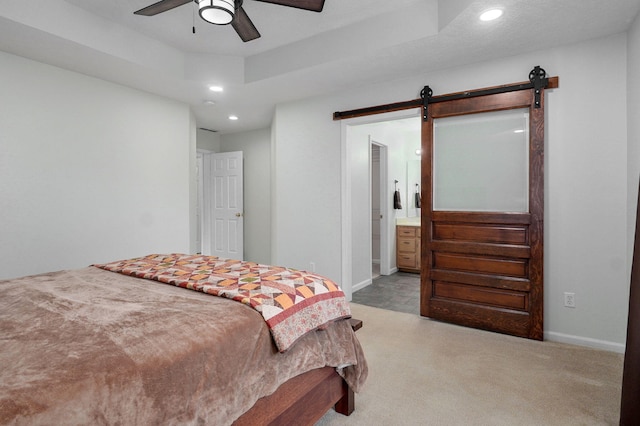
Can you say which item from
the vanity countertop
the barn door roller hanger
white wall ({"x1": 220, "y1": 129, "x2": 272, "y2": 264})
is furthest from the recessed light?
white wall ({"x1": 220, "y1": 129, "x2": 272, "y2": 264})

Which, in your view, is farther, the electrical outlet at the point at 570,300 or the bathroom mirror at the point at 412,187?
the bathroom mirror at the point at 412,187

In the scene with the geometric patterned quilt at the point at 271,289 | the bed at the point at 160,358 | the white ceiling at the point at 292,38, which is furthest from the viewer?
the white ceiling at the point at 292,38

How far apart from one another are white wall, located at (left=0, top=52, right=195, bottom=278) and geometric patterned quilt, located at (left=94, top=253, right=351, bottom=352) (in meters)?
1.43

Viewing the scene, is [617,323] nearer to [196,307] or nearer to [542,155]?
[542,155]

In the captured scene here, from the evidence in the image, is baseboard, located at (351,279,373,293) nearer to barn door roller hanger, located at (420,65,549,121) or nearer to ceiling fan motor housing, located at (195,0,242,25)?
barn door roller hanger, located at (420,65,549,121)

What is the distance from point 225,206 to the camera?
19.9 ft

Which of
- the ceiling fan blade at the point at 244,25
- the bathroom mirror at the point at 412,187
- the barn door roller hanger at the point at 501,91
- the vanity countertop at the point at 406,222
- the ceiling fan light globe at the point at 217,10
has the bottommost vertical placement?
the vanity countertop at the point at 406,222

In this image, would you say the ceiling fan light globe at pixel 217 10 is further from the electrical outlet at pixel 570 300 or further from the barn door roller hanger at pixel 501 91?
the electrical outlet at pixel 570 300

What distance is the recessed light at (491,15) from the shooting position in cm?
238

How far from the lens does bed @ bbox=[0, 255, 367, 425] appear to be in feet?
2.93

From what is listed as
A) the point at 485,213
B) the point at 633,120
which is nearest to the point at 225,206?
the point at 485,213

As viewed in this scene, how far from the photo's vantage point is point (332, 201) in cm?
407

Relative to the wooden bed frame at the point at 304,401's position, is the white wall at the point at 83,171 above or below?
above

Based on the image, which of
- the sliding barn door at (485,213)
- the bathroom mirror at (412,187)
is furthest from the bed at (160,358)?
the bathroom mirror at (412,187)
